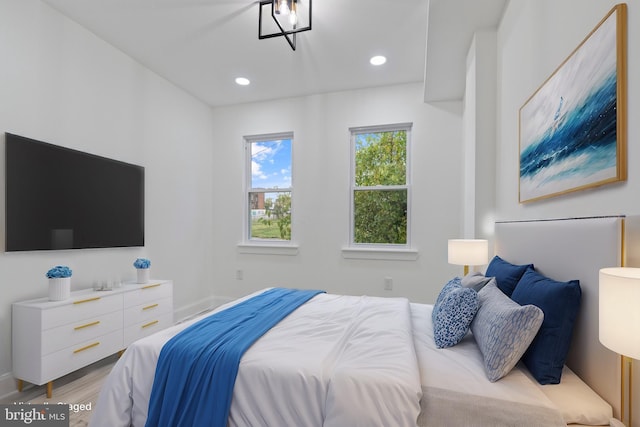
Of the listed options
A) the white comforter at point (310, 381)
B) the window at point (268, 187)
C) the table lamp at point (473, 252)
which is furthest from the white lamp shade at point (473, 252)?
the window at point (268, 187)

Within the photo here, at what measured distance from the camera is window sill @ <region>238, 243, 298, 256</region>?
4254 mm

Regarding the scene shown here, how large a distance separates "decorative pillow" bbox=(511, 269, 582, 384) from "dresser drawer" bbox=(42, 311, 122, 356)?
281 centimetres

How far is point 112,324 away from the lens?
2.66 m

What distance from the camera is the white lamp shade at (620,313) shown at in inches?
32.9

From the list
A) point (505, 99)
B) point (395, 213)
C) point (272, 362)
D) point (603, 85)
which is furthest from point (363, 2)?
point (272, 362)

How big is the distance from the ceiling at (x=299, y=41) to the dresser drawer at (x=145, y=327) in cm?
259

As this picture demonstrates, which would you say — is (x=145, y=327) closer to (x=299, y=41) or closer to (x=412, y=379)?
(x=412, y=379)

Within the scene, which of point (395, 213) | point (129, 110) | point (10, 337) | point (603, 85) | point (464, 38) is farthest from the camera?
point (395, 213)

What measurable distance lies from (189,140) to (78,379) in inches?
Result: 109

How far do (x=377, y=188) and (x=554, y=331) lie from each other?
2893 mm

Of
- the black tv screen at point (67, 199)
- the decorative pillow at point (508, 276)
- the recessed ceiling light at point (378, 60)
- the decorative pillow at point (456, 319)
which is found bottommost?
the decorative pillow at point (456, 319)

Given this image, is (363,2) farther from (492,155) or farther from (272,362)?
(272,362)

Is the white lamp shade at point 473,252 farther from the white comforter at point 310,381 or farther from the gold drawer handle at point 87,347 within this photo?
the gold drawer handle at point 87,347

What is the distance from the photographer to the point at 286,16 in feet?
8.71
